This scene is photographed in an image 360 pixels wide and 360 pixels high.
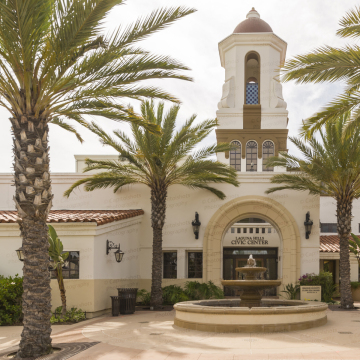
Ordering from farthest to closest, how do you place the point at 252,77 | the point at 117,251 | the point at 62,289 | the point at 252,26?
the point at 252,77
the point at 252,26
the point at 117,251
the point at 62,289

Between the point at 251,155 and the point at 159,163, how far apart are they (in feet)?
31.8

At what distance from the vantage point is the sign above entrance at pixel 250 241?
30.2 m

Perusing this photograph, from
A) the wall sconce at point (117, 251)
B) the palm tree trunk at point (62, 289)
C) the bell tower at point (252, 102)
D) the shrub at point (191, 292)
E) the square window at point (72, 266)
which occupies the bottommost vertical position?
the shrub at point (191, 292)

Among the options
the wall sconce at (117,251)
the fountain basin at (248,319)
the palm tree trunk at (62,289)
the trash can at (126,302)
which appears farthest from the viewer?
the wall sconce at (117,251)

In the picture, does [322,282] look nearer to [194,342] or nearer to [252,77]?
[194,342]

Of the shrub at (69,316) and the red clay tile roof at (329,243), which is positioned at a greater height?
the red clay tile roof at (329,243)

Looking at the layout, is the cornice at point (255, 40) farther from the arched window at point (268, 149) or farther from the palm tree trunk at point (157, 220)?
the palm tree trunk at point (157, 220)

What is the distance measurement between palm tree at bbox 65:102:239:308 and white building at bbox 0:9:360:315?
150 cm

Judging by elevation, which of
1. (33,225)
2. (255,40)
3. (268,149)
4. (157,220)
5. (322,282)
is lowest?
(322,282)

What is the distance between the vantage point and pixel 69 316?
15938mm

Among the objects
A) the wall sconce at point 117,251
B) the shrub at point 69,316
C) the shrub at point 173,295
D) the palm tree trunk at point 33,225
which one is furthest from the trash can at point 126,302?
the palm tree trunk at point 33,225

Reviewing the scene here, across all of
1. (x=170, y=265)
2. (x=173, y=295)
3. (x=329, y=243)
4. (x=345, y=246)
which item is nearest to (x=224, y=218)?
(x=170, y=265)

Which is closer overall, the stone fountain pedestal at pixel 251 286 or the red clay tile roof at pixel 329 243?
the stone fountain pedestal at pixel 251 286

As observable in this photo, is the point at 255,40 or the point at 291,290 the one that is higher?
the point at 255,40
